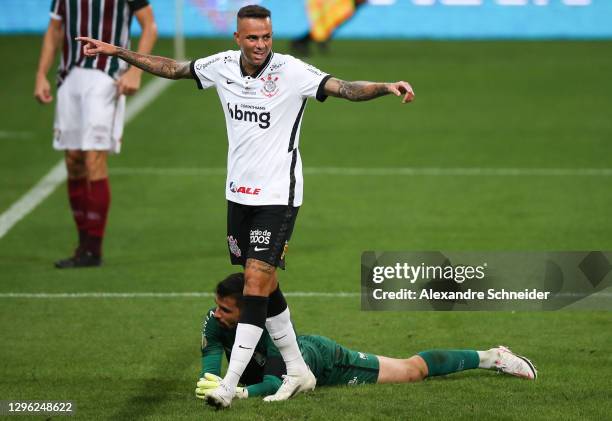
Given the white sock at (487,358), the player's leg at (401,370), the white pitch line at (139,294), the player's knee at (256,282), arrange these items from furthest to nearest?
the white pitch line at (139,294)
the white sock at (487,358)
the player's leg at (401,370)
the player's knee at (256,282)

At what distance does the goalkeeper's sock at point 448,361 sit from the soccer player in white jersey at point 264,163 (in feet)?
2.48

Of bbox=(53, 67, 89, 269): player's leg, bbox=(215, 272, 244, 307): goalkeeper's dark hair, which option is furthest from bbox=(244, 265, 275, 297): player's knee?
bbox=(53, 67, 89, 269): player's leg

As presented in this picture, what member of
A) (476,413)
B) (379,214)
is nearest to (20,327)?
(476,413)

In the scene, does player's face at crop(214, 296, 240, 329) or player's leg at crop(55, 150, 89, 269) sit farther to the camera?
player's leg at crop(55, 150, 89, 269)

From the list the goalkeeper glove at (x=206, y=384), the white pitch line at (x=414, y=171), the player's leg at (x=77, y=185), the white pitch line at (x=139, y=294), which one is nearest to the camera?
the goalkeeper glove at (x=206, y=384)

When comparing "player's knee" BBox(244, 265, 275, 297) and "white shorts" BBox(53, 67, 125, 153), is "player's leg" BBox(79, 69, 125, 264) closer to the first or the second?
"white shorts" BBox(53, 67, 125, 153)

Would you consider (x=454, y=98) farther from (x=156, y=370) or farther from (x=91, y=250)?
(x=156, y=370)

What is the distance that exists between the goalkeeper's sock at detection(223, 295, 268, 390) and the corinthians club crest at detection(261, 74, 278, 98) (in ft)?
3.50

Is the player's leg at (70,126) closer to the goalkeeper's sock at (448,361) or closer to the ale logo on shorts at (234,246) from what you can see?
the ale logo on shorts at (234,246)

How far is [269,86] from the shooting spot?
21.8ft

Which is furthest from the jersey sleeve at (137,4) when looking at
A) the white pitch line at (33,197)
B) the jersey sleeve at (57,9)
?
the white pitch line at (33,197)

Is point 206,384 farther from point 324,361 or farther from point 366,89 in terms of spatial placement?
point 366,89

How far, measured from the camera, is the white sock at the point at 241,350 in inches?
250

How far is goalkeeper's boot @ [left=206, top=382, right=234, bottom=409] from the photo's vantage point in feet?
20.2
